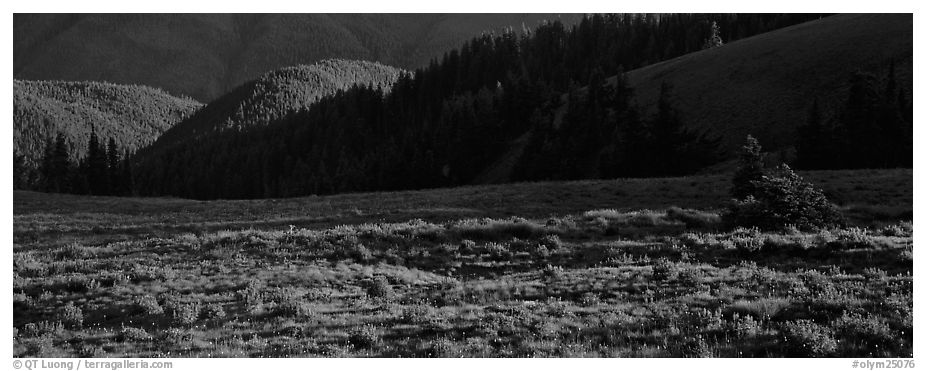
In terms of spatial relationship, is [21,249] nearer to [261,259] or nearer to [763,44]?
[261,259]

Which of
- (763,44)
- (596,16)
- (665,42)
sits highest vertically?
(596,16)

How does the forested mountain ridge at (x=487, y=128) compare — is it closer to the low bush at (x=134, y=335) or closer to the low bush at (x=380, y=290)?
the low bush at (x=380, y=290)

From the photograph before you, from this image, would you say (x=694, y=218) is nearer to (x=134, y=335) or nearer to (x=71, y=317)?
(x=134, y=335)

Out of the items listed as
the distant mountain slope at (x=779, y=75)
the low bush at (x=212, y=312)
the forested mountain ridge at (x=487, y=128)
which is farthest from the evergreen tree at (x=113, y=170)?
the low bush at (x=212, y=312)

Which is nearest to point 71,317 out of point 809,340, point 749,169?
point 809,340

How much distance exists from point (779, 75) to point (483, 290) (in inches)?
2953

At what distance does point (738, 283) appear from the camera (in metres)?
13.4

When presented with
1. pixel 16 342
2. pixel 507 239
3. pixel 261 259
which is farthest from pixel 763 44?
pixel 16 342

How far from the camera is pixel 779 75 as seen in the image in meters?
75.1

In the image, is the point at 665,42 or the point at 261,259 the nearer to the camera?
the point at 261,259

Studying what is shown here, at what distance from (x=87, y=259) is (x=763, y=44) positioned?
316 ft

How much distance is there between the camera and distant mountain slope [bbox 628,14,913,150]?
2537 inches

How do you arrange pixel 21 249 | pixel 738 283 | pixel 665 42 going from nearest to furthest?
pixel 738 283
pixel 21 249
pixel 665 42

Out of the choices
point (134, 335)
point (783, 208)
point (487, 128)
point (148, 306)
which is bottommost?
point (134, 335)
